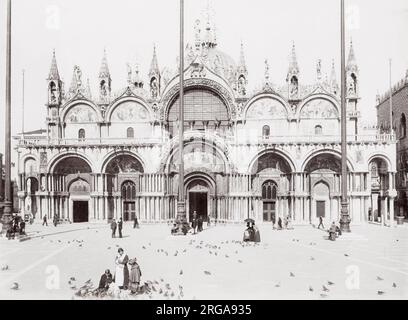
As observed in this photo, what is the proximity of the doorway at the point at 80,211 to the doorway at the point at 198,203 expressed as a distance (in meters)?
9.88

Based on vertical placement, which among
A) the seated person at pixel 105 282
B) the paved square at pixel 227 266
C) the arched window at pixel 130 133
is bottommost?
the paved square at pixel 227 266

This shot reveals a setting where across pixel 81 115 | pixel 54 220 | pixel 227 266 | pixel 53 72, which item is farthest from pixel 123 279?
pixel 53 72


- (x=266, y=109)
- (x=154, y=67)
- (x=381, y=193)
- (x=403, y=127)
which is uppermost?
(x=154, y=67)

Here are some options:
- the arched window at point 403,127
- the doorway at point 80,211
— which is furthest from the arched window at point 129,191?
the arched window at point 403,127

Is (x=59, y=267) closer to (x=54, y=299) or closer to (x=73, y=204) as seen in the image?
(x=54, y=299)

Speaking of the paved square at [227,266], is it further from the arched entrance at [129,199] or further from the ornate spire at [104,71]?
the ornate spire at [104,71]

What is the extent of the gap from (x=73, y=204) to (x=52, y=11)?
30.2 metres

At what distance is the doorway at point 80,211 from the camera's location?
48531mm

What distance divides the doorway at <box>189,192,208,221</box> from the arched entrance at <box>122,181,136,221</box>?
5.31 m

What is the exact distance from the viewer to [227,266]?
20.3 metres

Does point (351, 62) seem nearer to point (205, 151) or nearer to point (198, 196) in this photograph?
point (205, 151)

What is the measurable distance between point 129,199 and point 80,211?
4.83m
